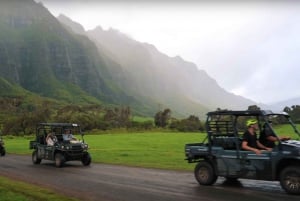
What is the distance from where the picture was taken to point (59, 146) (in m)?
25.5

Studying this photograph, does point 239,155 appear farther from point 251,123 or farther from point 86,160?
point 86,160

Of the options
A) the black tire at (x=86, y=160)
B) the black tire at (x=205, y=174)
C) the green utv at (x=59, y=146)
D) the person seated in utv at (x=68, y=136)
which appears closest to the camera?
the black tire at (x=205, y=174)

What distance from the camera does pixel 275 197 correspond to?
13.1m

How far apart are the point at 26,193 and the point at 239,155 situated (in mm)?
6822

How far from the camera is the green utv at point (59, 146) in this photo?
25.3 metres

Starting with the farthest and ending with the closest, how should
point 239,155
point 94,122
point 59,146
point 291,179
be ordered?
point 94,122
point 59,146
point 239,155
point 291,179

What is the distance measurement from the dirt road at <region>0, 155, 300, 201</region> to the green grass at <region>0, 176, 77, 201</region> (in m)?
0.58

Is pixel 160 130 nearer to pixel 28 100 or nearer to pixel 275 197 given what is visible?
pixel 275 197

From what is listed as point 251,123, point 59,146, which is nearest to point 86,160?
point 59,146

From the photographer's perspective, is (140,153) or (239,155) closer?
(239,155)

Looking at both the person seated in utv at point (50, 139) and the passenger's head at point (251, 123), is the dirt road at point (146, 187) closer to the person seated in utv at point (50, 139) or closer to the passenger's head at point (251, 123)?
the passenger's head at point (251, 123)

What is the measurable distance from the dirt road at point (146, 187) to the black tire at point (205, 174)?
24 cm

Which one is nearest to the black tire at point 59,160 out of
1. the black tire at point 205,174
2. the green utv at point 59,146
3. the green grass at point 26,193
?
the green utv at point 59,146

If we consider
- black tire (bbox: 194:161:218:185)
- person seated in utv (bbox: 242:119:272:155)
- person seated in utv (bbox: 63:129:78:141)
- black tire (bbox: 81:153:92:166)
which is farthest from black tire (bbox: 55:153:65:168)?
person seated in utv (bbox: 242:119:272:155)
